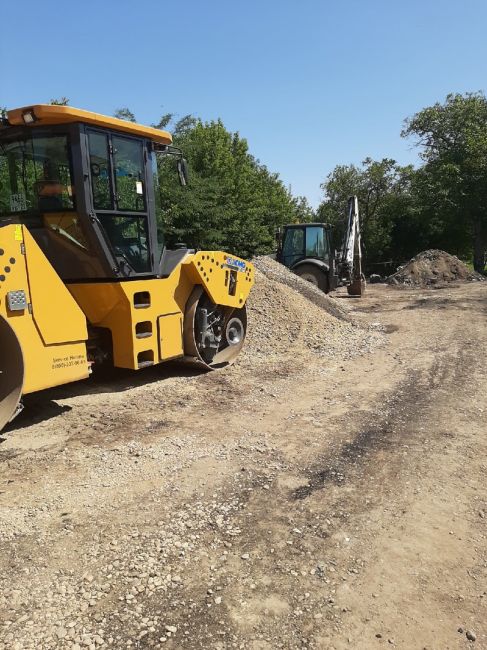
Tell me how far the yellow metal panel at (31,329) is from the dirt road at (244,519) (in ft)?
1.79

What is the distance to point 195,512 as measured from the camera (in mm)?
3373

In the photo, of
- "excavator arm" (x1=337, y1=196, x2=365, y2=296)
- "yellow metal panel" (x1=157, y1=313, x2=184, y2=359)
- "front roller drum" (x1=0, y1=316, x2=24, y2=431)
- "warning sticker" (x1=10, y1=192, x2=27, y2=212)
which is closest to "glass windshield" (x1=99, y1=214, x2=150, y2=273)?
"yellow metal panel" (x1=157, y1=313, x2=184, y2=359)

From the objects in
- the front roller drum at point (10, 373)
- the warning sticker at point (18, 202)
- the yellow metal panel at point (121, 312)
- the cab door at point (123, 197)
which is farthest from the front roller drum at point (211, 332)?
the front roller drum at point (10, 373)

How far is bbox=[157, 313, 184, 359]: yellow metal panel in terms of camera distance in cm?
603

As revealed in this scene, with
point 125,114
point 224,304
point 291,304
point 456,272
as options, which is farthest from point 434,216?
point 224,304

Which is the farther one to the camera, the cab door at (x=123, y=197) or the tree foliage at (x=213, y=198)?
the tree foliage at (x=213, y=198)

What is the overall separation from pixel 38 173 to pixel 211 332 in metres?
3.03

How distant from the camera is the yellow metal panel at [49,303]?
4484 mm

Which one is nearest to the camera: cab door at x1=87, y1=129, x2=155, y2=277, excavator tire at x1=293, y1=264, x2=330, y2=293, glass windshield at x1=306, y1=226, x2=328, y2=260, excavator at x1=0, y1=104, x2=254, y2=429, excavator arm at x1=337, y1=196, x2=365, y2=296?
excavator at x1=0, y1=104, x2=254, y2=429

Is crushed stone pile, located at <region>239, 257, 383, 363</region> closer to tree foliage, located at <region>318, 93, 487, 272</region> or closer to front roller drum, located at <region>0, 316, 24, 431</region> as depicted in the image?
front roller drum, located at <region>0, 316, 24, 431</region>

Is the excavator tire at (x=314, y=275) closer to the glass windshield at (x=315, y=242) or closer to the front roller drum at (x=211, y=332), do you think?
the glass windshield at (x=315, y=242)

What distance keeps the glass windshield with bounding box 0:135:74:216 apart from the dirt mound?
18.8 metres

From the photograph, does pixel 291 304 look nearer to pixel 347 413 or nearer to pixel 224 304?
pixel 224 304

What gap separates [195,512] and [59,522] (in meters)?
0.87
